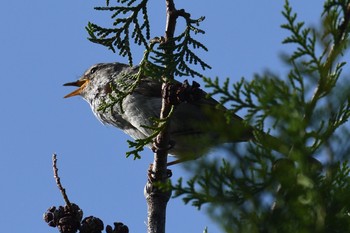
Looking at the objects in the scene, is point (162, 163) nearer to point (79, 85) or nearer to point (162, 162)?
point (162, 162)

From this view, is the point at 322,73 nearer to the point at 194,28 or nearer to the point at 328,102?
the point at 328,102

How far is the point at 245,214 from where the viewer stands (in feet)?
9.95

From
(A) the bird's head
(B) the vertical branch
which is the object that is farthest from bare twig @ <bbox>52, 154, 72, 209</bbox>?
(A) the bird's head

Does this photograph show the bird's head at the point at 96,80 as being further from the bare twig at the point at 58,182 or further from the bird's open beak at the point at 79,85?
→ the bare twig at the point at 58,182

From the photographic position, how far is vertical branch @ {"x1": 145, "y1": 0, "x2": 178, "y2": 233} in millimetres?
4627

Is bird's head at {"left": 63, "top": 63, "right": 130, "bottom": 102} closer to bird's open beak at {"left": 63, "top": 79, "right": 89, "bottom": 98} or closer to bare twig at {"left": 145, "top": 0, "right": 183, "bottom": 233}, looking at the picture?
bird's open beak at {"left": 63, "top": 79, "right": 89, "bottom": 98}

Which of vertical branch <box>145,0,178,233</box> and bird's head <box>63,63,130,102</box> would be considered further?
bird's head <box>63,63,130,102</box>

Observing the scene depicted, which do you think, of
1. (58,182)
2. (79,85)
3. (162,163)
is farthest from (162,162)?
(79,85)

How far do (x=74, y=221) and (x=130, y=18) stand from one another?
5.17ft

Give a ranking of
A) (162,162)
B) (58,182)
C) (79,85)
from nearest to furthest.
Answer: (58,182), (162,162), (79,85)

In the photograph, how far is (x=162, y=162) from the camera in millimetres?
5156

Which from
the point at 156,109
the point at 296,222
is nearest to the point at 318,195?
the point at 296,222

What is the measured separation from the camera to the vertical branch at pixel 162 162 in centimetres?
463

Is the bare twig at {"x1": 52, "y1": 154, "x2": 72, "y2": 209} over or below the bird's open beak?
Answer: below
